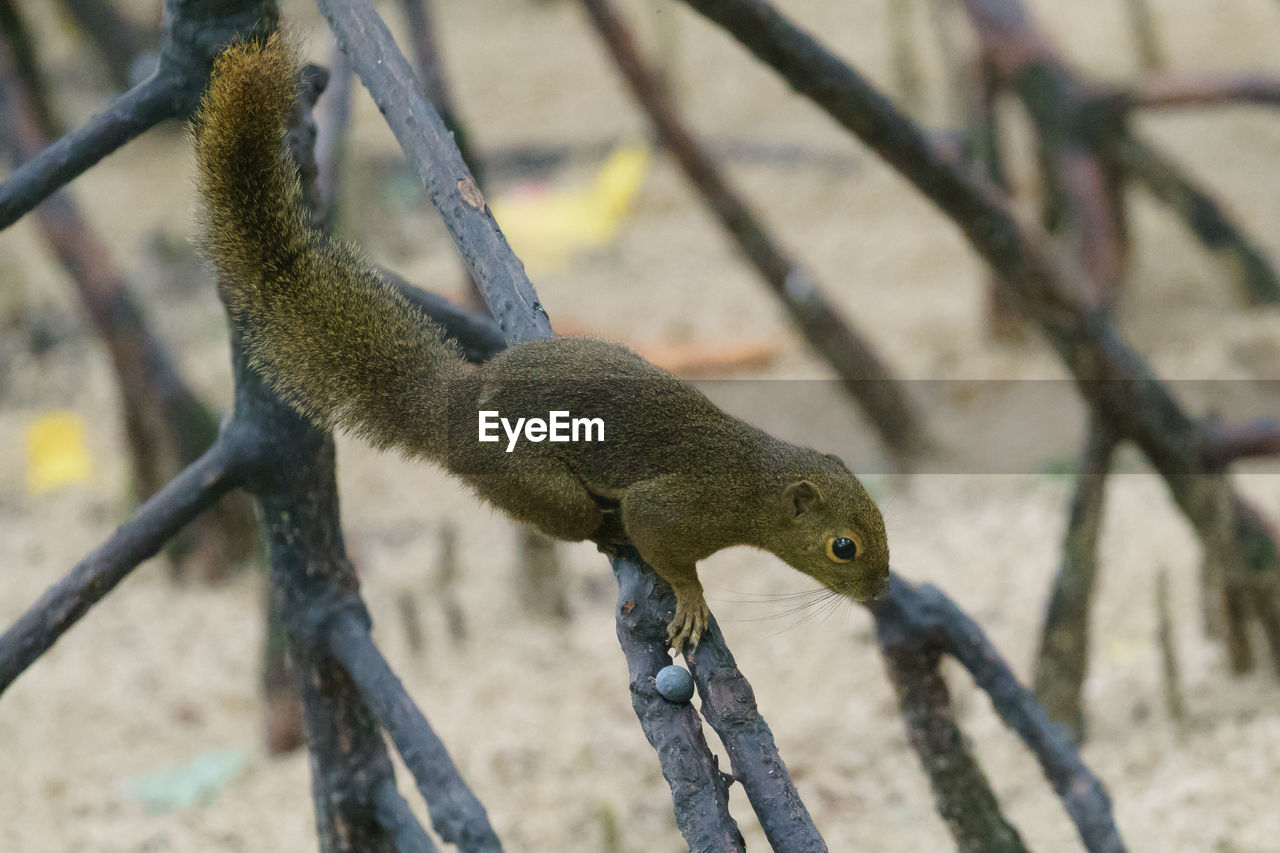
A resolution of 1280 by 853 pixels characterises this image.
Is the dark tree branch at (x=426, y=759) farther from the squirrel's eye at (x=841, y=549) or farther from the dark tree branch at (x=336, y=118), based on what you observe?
the dark tree branch at (x=336, y=118)

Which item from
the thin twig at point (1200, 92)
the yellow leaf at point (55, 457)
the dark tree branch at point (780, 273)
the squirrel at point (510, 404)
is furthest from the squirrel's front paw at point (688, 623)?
the yellow leaf at point (55, 457)

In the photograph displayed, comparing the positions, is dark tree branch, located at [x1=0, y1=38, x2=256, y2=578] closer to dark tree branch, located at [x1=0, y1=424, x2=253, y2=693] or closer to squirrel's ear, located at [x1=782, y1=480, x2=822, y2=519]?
dark tree branch, located at [x1=0, y1=424, x2=253, y2=693]

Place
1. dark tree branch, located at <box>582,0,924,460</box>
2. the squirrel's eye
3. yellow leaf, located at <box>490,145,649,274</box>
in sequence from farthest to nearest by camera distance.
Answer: yellow leaf, located at <box>490,145,649,274</box>, dark tree branch, located at <box>582,0,924,460</box>, the squirrel's eye

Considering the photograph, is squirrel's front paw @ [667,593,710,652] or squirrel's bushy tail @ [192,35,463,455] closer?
squirrel's front paw @ [667,593,710,652]

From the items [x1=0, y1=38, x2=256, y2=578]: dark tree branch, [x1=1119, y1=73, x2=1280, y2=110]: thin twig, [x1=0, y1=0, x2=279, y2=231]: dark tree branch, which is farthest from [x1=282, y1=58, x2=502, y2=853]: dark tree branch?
[x1=1119, y1=73, x2=1280, y2=110]: thin twig

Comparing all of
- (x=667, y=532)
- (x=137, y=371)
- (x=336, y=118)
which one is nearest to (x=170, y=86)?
(x=667, y=532)

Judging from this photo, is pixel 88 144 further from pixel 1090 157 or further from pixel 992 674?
pixel 1090 157
